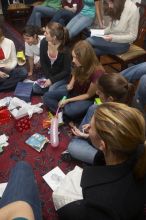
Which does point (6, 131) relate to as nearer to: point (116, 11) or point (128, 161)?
point (128, 161)

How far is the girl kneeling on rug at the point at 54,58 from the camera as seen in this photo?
9.96ft

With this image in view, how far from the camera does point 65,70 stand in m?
3.14

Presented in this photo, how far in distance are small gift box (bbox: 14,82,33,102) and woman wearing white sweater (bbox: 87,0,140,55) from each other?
104 centimetres

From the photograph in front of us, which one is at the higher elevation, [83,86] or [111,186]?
A: [111,186]

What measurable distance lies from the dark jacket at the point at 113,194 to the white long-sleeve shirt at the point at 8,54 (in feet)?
7.50

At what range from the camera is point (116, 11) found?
10.6ft

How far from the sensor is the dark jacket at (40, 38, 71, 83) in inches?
122

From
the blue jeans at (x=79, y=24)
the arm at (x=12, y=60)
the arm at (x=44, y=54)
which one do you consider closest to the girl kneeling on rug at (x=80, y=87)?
the arm at (x=44, y=54)

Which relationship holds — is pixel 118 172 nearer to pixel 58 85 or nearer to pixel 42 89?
pixel 58 85

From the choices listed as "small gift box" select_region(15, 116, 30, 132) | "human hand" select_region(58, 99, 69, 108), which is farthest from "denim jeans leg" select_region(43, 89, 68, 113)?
"small gift box" select_region(15, 116, 30, 132)

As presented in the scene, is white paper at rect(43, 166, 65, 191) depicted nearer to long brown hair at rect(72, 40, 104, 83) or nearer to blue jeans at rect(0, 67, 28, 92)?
long brown hair at rect(72, 40, 104, 83)

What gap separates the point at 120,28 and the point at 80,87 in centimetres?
107

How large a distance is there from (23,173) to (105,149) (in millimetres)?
684

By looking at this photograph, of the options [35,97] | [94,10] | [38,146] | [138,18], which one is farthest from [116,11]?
[38,146]
